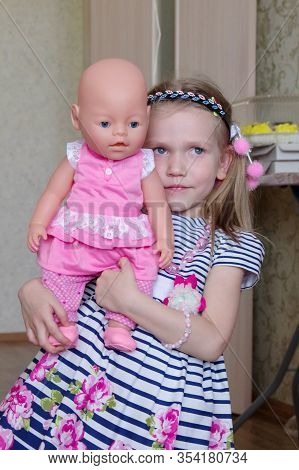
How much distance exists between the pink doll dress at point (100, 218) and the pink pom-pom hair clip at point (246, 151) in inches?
8.0

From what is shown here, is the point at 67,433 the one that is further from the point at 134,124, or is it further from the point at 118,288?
the point at 134,124

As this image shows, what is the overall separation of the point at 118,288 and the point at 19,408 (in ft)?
0.68

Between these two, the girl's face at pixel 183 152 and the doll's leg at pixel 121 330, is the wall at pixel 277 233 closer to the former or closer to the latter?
the girl's face at pixel 183 152

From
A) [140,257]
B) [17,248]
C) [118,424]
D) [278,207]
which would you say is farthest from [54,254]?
[17,248]

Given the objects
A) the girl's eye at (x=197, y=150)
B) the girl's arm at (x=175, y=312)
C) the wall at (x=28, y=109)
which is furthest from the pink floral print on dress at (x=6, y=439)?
the wall at (x=28, y=109)

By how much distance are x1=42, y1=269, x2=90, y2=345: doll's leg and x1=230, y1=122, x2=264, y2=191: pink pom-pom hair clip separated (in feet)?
1.04

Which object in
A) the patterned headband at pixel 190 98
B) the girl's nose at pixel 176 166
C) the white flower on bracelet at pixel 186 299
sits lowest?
the white flower on bracelet at pixel 186 299

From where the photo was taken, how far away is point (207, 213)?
3.66 feet

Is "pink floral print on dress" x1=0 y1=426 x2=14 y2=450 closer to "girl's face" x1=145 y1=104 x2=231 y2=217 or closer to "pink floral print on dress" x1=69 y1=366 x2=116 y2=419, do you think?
"pink floral print on dress" x1=69 y1=366 x2=116 y2=419

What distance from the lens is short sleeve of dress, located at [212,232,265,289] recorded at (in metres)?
1.02

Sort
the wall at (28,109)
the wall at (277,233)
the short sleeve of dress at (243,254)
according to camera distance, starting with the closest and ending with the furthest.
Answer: the short sleeve of dress at (243,254)
the wall at (277,233)
the wall at (28,109)

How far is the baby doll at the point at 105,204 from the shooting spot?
3.03 ft

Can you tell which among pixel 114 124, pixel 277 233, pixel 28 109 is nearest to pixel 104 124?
pixel 114 124

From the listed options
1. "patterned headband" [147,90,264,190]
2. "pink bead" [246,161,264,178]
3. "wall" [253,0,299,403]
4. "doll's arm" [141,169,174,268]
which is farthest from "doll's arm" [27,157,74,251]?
"wall" [253,0,299,403]
